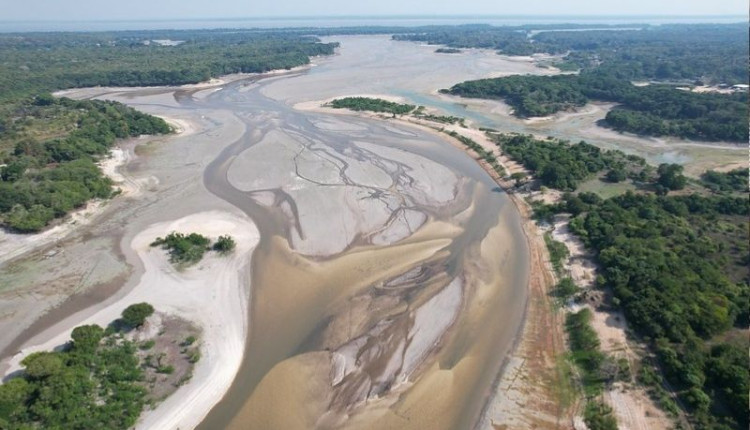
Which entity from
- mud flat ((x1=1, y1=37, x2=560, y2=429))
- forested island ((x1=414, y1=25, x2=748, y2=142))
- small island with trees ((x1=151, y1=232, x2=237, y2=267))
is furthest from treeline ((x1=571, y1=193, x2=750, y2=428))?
small island with trees ((x1=151, y1=232, x2=237, y2=267))

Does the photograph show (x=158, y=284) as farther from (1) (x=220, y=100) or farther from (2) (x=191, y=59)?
(2) (x=191, y=59)

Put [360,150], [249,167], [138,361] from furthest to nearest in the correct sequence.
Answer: [360,150] < [249,167] < [138,361]

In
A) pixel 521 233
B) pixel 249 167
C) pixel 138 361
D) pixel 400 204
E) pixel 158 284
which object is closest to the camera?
pixel 138 361

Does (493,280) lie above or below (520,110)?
below

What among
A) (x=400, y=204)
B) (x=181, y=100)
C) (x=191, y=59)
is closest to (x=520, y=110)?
(x=400, y=204)

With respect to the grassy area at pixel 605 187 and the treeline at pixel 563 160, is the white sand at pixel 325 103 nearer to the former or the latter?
the treeline at pixel 563 160

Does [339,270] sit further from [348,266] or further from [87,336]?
[87,336]
